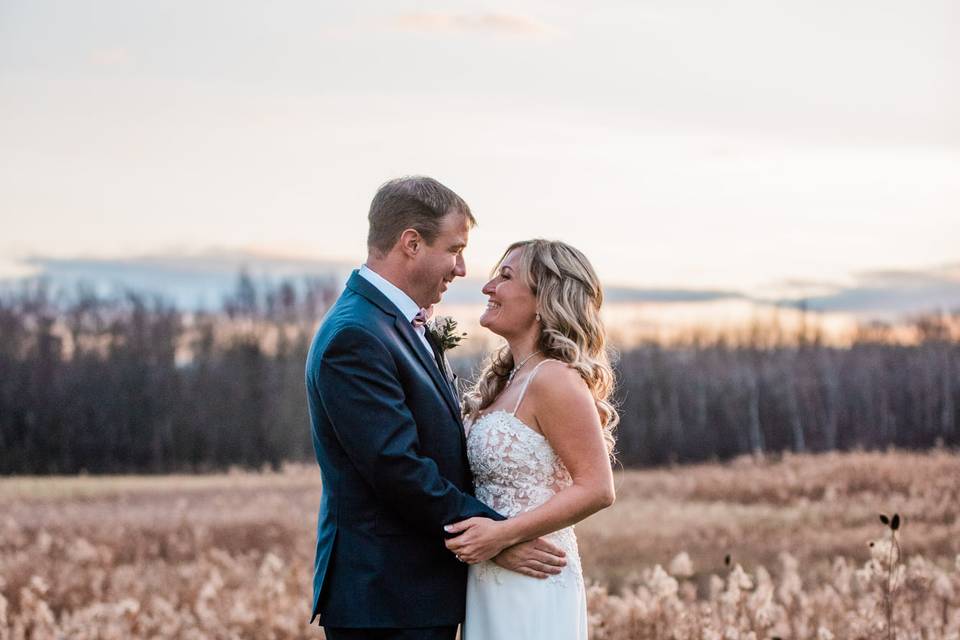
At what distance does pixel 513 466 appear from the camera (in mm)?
5285

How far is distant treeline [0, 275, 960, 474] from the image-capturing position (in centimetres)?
6462

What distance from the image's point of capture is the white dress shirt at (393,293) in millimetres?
5164

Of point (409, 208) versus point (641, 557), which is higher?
point (409, 208)

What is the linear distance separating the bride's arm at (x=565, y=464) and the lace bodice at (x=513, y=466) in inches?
3.6

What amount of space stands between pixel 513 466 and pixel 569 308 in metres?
0.75

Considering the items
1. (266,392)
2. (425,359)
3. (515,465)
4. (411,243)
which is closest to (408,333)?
(425,359)

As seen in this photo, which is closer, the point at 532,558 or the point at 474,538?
the point at 474,538

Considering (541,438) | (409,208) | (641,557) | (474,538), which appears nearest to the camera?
(474,538)

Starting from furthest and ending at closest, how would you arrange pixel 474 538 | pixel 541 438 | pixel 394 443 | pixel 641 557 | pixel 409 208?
1. pixel 641 557
2. pixel 541 438
3. pixel 409 208
4. pixel 474 538
5. pixel 394 443

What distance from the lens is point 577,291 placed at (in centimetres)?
538

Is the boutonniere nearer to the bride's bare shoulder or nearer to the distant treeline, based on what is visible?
the bride's bare shoulder

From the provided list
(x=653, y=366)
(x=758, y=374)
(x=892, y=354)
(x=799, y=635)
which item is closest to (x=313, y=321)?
(x=653, y=366)

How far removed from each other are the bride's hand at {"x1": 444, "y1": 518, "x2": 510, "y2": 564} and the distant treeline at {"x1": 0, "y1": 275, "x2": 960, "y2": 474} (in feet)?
196

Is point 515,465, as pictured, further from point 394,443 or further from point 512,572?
point 394,443
